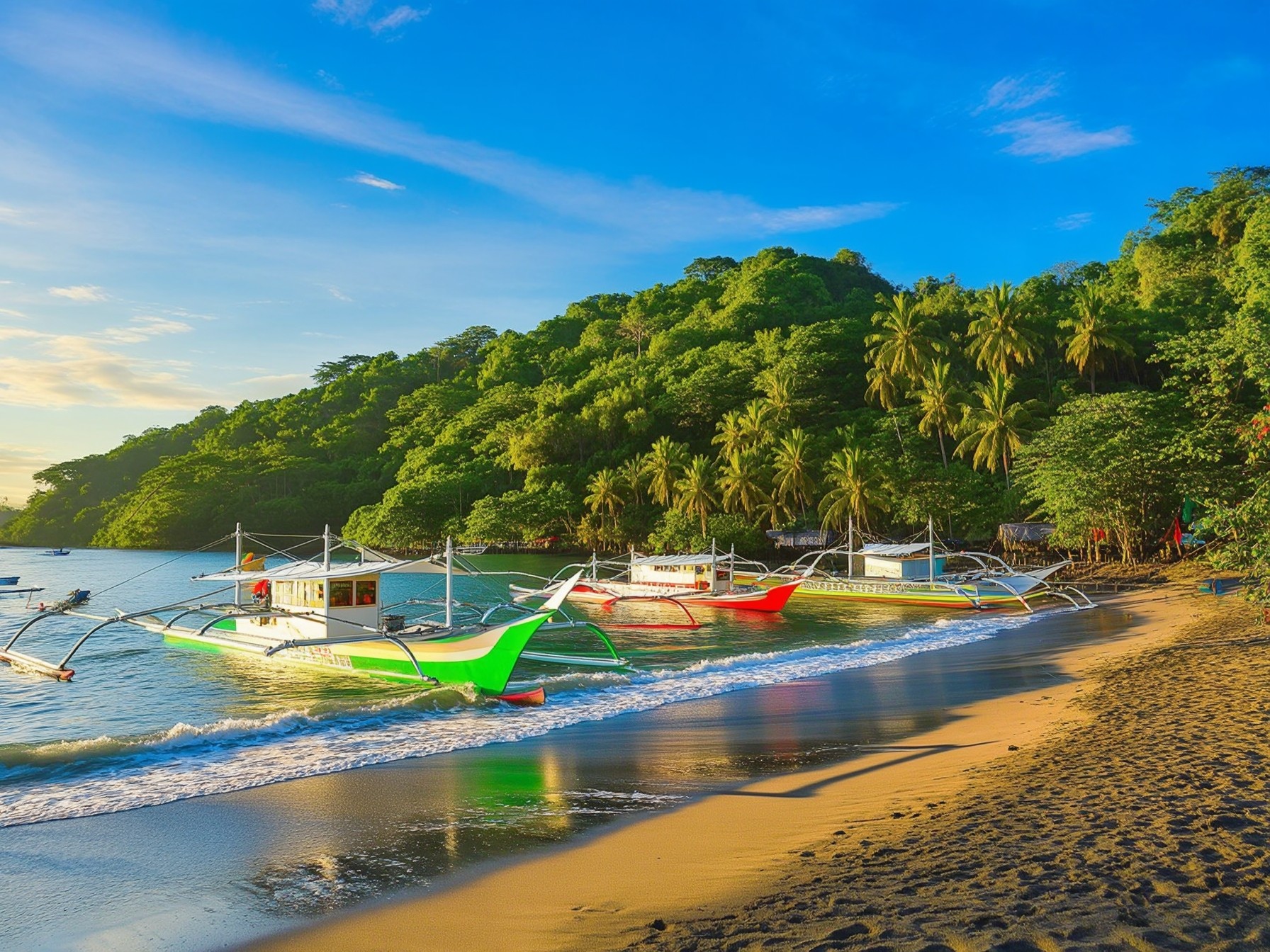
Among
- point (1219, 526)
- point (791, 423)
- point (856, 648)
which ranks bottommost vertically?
point (856, 648)

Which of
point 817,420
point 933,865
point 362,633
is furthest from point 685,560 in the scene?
point 817,420

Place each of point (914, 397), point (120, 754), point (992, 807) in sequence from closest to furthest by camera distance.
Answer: point (992, 807) < point (120, 754) < point (914, 397)

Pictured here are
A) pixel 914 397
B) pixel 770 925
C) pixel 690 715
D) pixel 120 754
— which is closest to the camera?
pixel 770 925

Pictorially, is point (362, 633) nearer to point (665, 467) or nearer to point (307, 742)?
point (307, 742)

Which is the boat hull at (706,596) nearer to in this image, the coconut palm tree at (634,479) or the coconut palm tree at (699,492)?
the coconut palm tree at (699,492)

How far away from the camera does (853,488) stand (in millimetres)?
50406

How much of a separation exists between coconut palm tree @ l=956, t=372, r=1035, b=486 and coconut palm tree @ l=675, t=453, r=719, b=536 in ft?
55.7

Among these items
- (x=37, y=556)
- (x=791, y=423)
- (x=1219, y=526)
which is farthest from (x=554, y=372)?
(x=1219, y=526)

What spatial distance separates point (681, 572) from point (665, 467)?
27.9 metres

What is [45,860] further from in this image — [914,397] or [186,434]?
[186,434]

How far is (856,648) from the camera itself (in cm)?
2169

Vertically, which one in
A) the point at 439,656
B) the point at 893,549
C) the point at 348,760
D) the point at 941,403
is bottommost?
the point at 348,760

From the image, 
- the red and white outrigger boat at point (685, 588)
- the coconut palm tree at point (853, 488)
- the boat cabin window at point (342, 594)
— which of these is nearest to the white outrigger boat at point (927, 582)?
the red and white outrigger boat at point (685, 588)

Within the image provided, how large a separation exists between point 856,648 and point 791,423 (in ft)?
136
